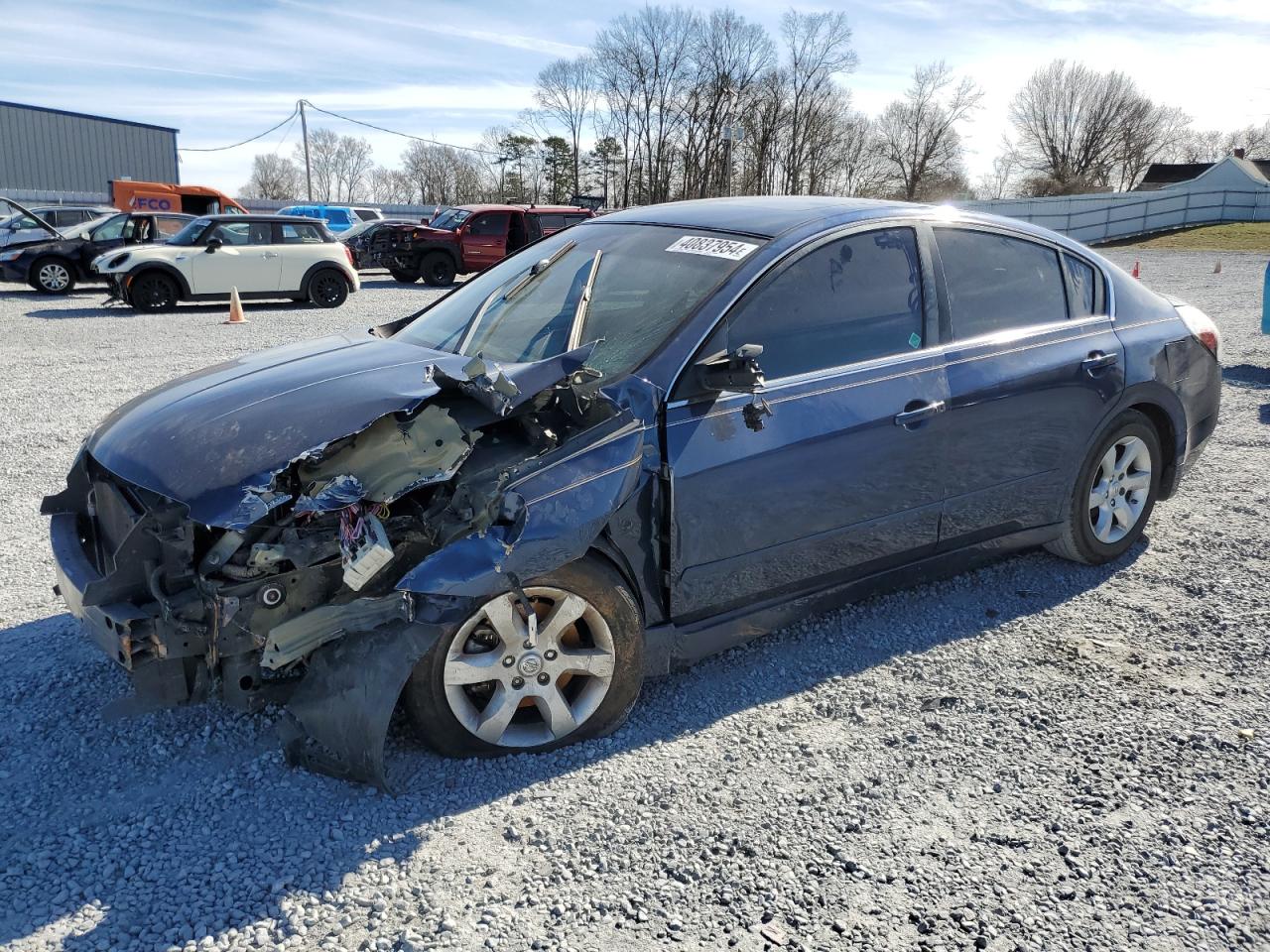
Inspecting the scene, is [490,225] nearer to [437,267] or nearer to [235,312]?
[437,267]

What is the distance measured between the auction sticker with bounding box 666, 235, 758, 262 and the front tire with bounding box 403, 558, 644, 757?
4.34 feet

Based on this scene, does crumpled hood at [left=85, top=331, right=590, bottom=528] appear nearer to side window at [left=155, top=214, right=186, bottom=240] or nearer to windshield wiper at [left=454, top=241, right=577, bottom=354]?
windshield wiper at [left=454, top=241, right=577, bottom=354]

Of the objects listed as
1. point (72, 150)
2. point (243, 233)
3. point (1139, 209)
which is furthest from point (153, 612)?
point (72, 150)

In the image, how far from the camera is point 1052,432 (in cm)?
415

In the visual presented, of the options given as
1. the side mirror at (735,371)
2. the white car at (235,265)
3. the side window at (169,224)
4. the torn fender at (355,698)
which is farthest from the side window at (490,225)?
the torn fender at (355,698)

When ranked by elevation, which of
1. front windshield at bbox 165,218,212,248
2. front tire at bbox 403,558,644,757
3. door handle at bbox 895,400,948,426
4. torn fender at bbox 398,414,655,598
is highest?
front windshield at bbox 165,218,212,248

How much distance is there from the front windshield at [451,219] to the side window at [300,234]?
4217mm

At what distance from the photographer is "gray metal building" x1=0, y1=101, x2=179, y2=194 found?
48938 mm

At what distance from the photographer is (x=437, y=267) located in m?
20.3

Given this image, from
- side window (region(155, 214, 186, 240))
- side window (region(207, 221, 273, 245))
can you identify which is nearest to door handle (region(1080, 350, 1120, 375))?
side window (region(207, 221, 273, 245))

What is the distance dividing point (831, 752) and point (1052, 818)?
67cm

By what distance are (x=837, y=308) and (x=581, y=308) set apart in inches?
38.5

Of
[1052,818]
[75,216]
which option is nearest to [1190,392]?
[1052,818]

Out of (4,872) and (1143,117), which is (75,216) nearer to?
(4,872)
